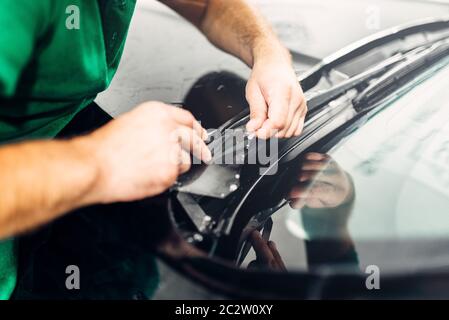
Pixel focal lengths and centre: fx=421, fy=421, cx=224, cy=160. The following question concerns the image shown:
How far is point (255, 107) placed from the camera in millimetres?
1081

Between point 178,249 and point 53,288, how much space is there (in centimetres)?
26

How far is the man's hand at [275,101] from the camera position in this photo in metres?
1.02

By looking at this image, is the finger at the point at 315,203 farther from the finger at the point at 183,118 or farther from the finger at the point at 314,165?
the finger at the point at 183,118

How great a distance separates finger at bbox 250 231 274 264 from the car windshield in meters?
0.02

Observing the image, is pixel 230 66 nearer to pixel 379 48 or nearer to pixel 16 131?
pixel 379 48

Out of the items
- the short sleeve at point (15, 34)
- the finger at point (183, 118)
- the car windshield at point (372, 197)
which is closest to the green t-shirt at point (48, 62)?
the short sleeve at point (15, 34)

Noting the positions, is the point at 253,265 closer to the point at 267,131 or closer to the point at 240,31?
the point at 267,131

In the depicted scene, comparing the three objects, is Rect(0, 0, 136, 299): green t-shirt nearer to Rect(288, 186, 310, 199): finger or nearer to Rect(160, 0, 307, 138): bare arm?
Rect(160, 0, 307, 138): bare arm

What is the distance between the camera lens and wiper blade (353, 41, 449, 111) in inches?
44.6

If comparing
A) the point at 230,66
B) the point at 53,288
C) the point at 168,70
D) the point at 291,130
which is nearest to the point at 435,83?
the point at 291,130

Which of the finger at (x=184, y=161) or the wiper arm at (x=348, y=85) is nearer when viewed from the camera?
the finger at (x=184, y=161)

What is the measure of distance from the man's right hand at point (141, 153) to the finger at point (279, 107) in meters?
0.25

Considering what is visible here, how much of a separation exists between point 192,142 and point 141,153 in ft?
0.42

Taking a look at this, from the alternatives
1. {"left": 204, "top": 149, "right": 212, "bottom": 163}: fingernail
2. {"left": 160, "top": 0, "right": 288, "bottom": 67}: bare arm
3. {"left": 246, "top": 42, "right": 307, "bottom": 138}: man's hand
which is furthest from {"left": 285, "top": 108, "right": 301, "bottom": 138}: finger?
{"left": 160, "top": 0, "right": 288, "bottom": 67}: bare arm
